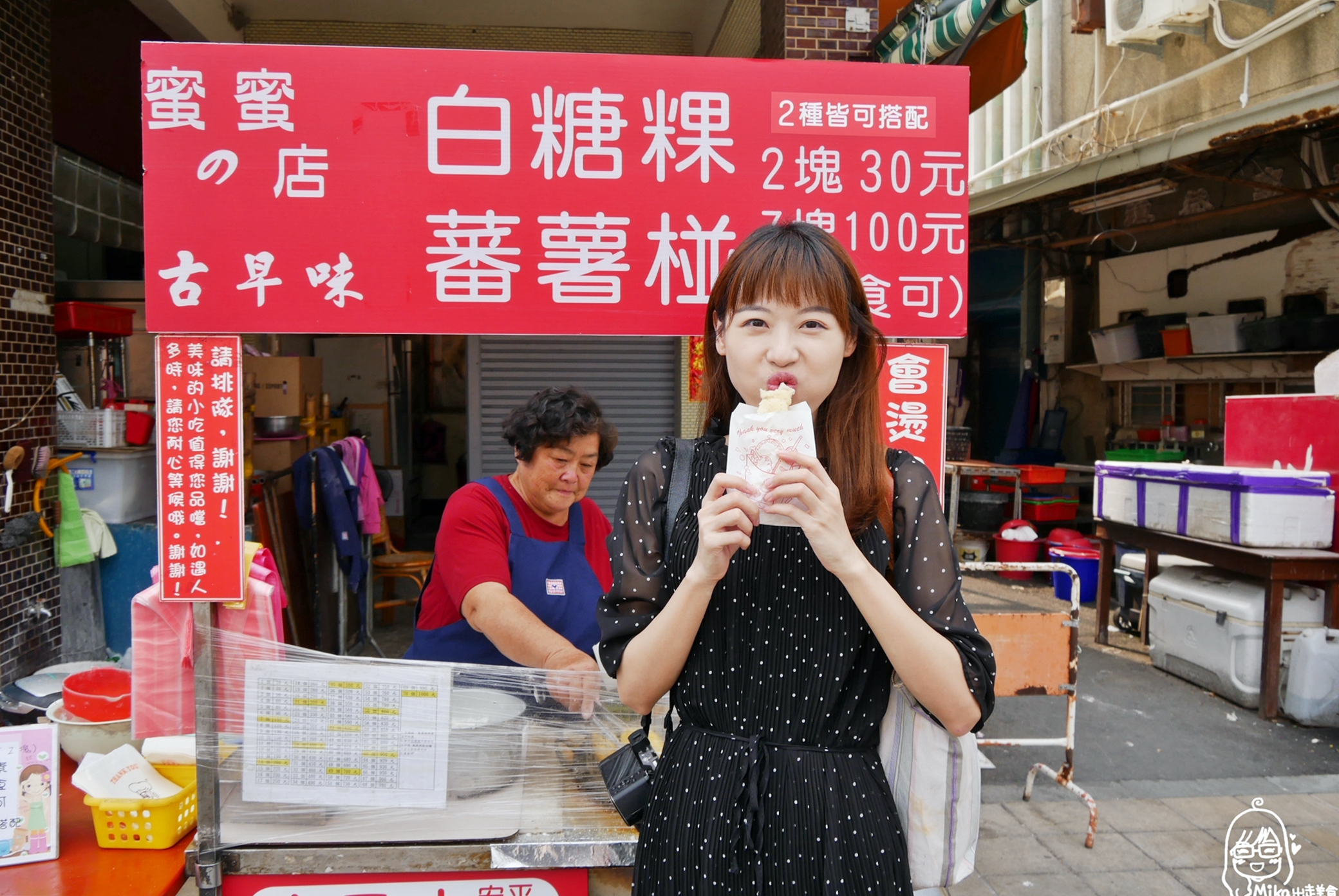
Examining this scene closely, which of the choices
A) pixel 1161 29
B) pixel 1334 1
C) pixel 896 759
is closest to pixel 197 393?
pixel 896 759

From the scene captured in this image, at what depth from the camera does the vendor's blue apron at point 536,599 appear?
2967 millimetres

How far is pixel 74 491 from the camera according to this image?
19.4 feet

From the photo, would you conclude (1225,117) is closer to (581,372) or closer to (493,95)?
(581,372)

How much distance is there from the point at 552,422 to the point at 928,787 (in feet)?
6.31

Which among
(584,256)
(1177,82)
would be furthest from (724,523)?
(1177,82)

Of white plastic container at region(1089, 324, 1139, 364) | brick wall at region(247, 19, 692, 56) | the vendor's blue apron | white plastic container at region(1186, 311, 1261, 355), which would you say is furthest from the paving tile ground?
brick wall at region(247, 19, 692, 56)

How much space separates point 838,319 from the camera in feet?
4.87

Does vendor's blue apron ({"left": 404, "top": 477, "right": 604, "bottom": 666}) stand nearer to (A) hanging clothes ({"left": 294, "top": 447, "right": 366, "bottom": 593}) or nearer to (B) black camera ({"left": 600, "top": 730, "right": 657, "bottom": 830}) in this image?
(B) black camera ({"left": 600, "top": 730, "right": 657, "bottom": 830})

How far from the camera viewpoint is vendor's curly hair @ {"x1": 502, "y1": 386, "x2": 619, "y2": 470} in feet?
10.1

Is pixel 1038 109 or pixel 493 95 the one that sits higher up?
pixel 1038 109

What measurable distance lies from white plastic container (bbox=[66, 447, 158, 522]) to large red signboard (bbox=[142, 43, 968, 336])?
14.5ft

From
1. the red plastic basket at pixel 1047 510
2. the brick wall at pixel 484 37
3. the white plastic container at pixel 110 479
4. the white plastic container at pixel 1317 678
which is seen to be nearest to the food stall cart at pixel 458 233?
the white plastic container at pixel 110 479

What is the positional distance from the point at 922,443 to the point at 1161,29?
7971mm

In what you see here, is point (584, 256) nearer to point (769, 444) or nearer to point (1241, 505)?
point (769, 444)
